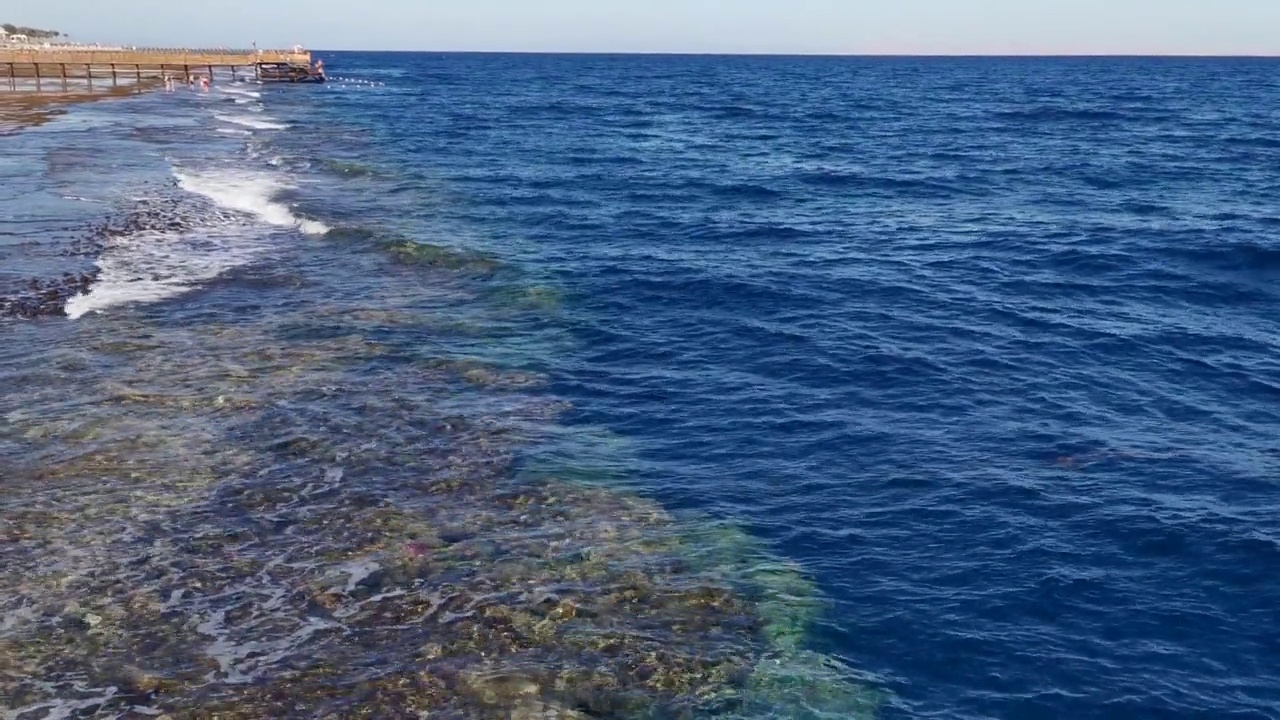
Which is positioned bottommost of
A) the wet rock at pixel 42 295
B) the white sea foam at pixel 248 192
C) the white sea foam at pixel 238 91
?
the wet rock at pixel 42 295

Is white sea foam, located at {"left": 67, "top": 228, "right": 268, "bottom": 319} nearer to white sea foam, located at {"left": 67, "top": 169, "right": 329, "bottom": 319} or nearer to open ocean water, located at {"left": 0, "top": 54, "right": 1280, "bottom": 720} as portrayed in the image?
white sea foam, located at {"left": 67, "top": 169, "right": 329, "bottom": 319}

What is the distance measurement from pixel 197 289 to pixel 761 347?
44.8ft

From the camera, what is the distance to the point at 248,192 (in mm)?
41312

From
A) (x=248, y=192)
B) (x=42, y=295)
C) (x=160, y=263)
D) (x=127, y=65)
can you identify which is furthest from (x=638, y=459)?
(x=127, y=65)

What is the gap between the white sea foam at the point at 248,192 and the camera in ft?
118

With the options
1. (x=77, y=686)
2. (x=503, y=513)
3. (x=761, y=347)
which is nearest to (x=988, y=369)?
(x=761, y=347)

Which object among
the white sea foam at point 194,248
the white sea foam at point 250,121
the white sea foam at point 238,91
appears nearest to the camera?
the white sea foam at point 194,248

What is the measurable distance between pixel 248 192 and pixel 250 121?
3413 cm

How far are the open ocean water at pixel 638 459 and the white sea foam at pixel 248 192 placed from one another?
36cm

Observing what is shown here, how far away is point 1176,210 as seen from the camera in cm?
3747

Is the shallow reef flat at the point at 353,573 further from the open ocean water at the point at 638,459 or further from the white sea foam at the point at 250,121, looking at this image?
the white sea foam at the point at 250,121

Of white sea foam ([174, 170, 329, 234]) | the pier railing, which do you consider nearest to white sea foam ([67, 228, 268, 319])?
white sea foam ([174, 170, 329, 234])

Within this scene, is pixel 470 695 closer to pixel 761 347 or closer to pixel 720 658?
pixel 720 658

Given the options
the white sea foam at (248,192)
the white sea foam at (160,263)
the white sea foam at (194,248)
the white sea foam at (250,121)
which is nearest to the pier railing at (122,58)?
the white sea foam at (250,121)
